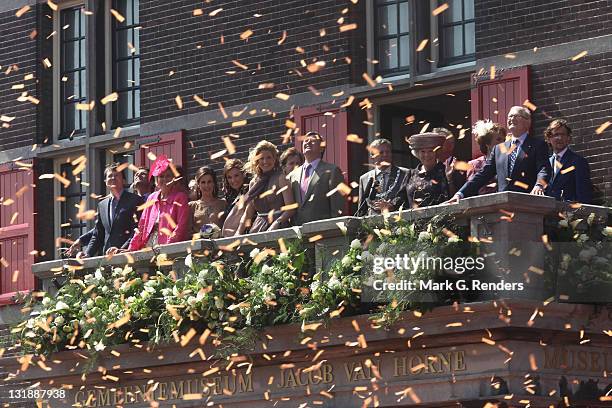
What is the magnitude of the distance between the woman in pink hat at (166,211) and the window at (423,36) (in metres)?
3.10

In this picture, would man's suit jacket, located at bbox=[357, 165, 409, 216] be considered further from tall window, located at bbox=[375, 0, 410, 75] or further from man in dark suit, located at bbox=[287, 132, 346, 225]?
tall window, located at bbox=[375, 0, 410, 75]

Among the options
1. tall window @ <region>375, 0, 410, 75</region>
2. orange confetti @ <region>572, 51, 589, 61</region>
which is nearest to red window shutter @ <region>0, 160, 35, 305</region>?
tall window @ <region>375, 0, 410, 75</region>

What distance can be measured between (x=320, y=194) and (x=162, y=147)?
18.1ft

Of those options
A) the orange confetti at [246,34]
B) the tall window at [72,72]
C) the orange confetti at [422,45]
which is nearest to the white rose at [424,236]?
the orange confetti at [422,45]

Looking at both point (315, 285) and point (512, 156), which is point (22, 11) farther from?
point (512, 156)

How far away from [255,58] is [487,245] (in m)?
7.07

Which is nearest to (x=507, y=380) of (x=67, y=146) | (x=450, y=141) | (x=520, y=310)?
(x=520, y=310)

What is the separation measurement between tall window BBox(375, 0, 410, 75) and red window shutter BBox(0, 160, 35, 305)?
623cm

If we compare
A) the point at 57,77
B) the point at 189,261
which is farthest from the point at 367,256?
the point at 57,77

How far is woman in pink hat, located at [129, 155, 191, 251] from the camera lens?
72.0ft

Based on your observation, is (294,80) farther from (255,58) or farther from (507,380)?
(507,380)

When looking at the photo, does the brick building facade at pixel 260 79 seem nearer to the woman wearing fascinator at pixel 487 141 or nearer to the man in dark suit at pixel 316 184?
the woman wearing fascinator at pixel 487 141

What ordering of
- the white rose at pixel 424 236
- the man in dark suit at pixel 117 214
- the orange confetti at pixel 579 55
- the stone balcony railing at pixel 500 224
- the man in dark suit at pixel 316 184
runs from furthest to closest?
the man in dark suit at pixel 117 214 → the orange confetti at pixel 579 55 → the man in dark suit at pixel 316 184 → the white rose at pixel 424 236 → the stone balcony railing at pixel 500 224

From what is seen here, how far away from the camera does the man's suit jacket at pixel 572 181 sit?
766 inches
